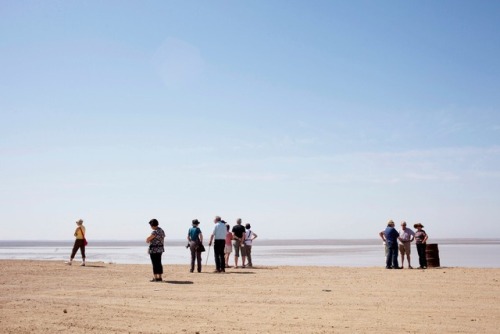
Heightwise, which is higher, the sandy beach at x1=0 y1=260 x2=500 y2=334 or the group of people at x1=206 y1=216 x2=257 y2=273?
the group of people at x1=206 y1=216 x2=257 y2=273

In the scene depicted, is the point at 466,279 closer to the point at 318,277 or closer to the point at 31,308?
the point at 318,277

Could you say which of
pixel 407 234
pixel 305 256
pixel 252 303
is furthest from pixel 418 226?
pixel 305 256

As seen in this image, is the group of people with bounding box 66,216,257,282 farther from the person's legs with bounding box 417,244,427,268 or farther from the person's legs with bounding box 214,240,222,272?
the person's legs with bounding box 417,244,427,268

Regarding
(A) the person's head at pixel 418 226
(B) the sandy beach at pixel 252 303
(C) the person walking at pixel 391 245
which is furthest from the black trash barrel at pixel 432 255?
(B) the sandy beach at pixel 252 303

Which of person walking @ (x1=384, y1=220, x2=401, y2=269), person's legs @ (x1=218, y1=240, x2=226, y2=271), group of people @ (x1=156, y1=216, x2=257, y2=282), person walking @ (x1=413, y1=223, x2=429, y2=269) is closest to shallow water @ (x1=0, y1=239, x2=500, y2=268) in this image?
person walking @ (x1=413, y1=223, x2=429, y2=269)

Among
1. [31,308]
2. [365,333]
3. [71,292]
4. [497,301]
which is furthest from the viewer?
[71,292]

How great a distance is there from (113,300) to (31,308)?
186 centimetres

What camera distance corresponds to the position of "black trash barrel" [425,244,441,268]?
2173 centimetres

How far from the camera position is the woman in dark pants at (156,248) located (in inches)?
632

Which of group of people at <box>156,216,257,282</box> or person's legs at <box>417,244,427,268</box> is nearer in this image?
group of people at <box>156,216,257,282</box>

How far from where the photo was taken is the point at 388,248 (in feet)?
70.9

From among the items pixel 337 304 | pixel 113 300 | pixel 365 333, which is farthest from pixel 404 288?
pixel 113 300

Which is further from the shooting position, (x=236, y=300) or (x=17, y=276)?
(x=17, y=276)

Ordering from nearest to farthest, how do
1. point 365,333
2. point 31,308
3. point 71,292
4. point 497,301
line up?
point 365,333 < point 31,308 < point 497,301 < point 71,292
